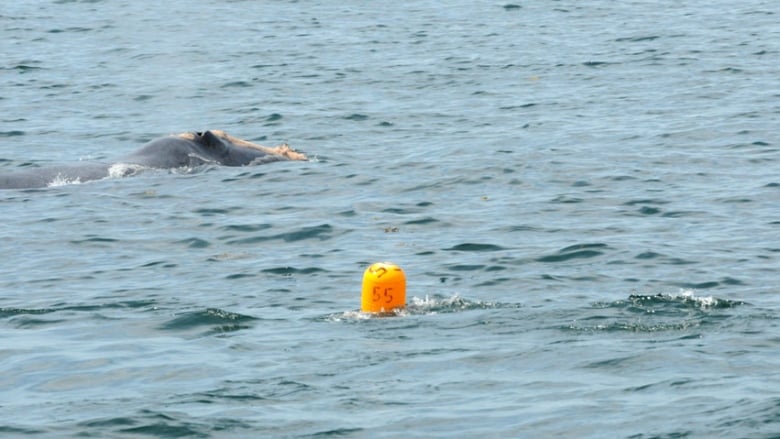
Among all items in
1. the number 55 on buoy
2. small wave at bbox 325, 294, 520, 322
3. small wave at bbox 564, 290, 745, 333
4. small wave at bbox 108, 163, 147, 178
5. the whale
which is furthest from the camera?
small wave at bbox 108, 163, 147, 178

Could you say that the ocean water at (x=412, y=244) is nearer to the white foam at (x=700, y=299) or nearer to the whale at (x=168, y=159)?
the white foam at (x=700, y=299)

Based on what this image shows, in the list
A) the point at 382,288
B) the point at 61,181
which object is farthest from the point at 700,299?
the point at 61,181

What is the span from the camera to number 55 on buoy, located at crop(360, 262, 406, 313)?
15.2m

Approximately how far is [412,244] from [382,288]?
3.57 metres

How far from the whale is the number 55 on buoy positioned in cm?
881

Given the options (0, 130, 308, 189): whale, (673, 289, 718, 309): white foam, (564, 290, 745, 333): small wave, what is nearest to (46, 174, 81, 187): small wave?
(0, 130, 308, 189): whale

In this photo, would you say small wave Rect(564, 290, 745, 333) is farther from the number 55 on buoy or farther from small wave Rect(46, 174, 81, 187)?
small wave Rect(46, 174, 81, 187)

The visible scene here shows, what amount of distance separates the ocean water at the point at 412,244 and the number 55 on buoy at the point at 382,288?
0.16 meters

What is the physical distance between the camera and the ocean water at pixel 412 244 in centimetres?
1274

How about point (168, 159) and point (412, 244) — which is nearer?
point (412, 244)

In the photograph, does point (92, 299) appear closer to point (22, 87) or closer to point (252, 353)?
point (252, 353)

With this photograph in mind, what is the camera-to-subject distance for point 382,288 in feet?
50.2

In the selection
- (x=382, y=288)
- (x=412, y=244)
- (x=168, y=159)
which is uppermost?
(x=382, y=288)

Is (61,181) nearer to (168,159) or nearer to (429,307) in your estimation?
(168,159)
